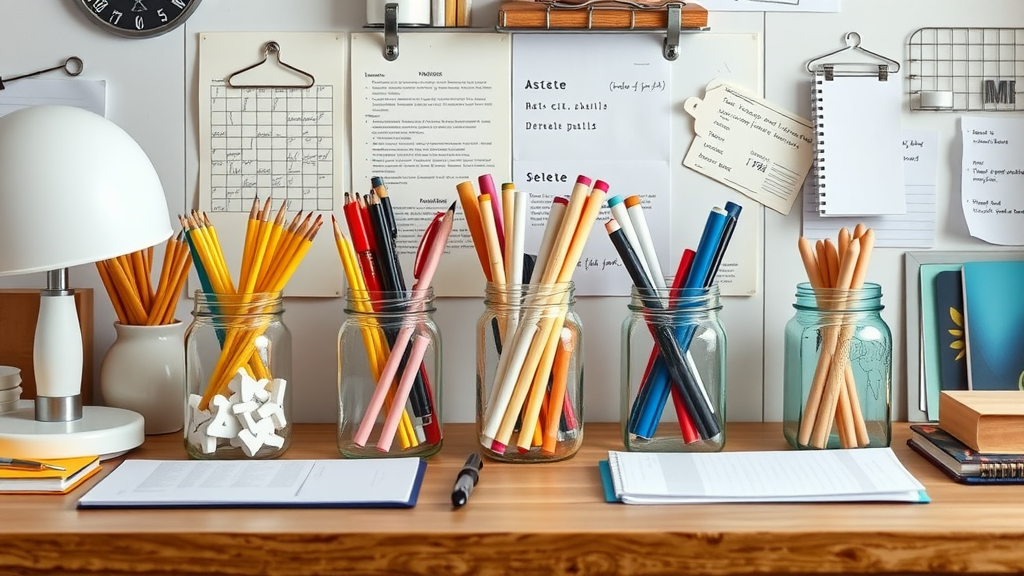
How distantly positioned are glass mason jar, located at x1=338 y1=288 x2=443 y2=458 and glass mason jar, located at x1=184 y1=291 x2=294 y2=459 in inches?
3.0

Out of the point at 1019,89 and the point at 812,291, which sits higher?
the point at 1019,89

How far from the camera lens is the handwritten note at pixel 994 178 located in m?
1.25

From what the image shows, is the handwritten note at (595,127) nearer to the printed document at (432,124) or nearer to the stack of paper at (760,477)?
the printed document at (432,124)

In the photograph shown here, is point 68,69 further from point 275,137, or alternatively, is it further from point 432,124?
point 432,124

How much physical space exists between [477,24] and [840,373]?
0.62 m

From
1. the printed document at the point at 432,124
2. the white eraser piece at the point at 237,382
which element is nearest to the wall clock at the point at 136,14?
the printed document at the point at 432,124

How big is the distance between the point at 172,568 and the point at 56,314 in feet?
1.24

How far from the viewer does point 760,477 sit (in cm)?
96

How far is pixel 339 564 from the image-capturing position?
82 cm

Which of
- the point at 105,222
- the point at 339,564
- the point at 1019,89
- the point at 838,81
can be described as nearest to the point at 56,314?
the point at 105,222

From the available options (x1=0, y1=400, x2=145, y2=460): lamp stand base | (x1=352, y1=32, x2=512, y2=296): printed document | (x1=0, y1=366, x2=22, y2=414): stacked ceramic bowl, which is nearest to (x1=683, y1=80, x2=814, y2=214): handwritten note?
(x1=352, y1=32, x2=512, y2=296): printed document

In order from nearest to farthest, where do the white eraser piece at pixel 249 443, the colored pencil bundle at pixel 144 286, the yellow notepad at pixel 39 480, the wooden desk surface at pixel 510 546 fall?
1. the wooden desk surface at pixel 510 546
2. the yellow notepad at pixel 39 480
3. the white eraser piece at pixel 249 443
4. the colored pencil bundle at pixel 144 286

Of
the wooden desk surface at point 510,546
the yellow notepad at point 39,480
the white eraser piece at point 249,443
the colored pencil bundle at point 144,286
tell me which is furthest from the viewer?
the colored pencil bundle at point 144,286

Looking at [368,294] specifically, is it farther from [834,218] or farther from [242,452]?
[834,218]
